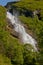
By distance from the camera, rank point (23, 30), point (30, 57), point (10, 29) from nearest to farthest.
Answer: point (30, 57) → point (10, 29) → point (23, 30)

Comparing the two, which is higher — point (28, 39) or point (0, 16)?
point (0, 16)

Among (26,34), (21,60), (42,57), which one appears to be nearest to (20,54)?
(21,60)

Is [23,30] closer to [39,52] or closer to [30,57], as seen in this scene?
[39,52]

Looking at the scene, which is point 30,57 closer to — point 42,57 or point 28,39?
point 42,57

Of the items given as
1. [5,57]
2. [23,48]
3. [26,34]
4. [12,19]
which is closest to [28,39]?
[26,34]

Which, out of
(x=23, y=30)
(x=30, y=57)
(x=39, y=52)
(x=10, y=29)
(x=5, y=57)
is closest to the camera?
(x=5, y=57)

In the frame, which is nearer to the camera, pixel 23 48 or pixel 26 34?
pixel 23 48

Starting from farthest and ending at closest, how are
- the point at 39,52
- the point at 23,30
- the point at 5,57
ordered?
1. the point at 23,30
2. the point at 39,52
3. the point at 5,57

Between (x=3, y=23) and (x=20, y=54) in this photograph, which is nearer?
(x=20, y=54)

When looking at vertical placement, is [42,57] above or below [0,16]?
below
